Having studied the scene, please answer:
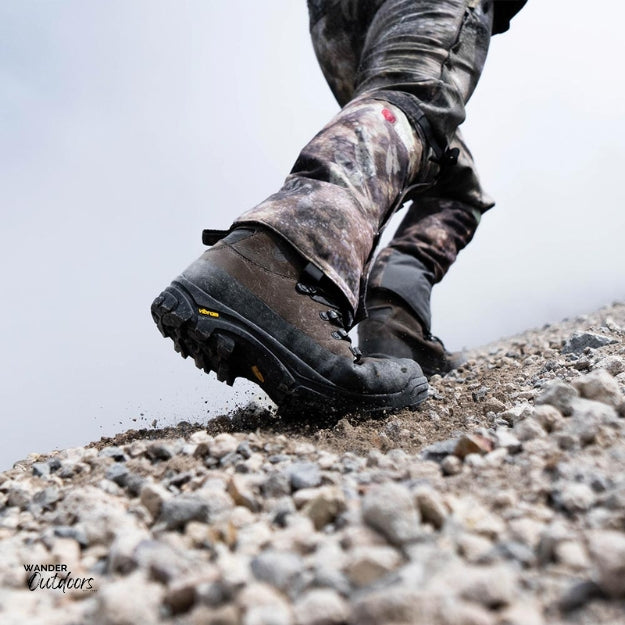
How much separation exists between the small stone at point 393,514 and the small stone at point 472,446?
362mm

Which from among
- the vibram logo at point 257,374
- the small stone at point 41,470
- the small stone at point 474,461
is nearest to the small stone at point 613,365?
the small stone at point 474,461

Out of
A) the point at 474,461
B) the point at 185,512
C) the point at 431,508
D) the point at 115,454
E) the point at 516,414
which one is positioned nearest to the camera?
the point at 431,508

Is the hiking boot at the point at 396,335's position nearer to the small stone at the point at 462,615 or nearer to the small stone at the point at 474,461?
the small stone at the point at 474,461

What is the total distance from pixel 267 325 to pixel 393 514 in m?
Answer: 1.08

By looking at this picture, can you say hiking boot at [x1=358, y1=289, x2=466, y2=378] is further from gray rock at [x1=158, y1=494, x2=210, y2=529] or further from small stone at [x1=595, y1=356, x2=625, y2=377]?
gray rock at [x1=158, y1=494, x2=210, y2=529]

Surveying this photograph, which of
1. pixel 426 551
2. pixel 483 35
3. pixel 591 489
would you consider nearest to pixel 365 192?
pixel 483 35

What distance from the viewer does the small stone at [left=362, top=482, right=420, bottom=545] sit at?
803 millimetres

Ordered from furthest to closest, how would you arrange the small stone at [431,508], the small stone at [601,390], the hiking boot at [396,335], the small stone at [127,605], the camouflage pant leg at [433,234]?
the camouflage pant leg at [433,234]
the hiking boot at [396,335]
the small stone at [601,390]
the small stone at [431,508]
the small stone at [127,605]

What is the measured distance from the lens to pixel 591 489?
92 cm

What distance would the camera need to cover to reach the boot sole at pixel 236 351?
5.86 feet

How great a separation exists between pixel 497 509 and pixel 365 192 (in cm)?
133

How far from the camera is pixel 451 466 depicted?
1.11 meters

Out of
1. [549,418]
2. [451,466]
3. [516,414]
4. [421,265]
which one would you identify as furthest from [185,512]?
[421,265]

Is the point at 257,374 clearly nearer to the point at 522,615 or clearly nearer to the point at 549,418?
the point at 549,418
